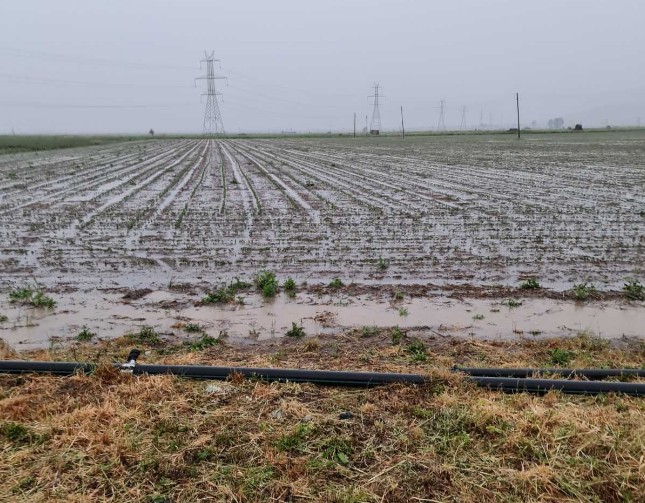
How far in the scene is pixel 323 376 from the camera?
3.92 metres

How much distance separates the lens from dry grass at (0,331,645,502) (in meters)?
2.79

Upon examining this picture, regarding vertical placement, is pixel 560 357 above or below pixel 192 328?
below

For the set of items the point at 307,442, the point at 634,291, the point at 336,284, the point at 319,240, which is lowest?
the point at 307,442

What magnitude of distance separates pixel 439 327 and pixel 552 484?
2676 millimetres

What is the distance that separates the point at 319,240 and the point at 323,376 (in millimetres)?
5147

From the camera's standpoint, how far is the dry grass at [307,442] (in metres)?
2.79

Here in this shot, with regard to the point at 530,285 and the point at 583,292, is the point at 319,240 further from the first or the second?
the point at 583,292

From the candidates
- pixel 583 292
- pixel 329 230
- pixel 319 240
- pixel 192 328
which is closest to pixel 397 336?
pixel 192 328

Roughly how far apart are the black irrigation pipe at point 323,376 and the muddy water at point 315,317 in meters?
1.11

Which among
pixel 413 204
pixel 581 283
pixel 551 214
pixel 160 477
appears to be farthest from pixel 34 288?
pixel 551 214

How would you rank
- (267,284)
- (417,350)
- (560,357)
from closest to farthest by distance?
(560,357) → (417,350) → (267,284)

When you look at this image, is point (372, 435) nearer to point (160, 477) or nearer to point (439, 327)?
point (160, 477)

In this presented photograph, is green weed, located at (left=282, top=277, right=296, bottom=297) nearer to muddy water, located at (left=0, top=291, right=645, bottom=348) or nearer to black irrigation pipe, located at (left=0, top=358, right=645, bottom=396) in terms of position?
muddy water, located at (left=0, top=291, right=645, bottom=348)

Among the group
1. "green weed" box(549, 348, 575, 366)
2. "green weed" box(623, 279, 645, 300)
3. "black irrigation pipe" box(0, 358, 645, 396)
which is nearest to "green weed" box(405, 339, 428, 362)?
"black irrigation pipe" box(0, 358, 645, 396)
